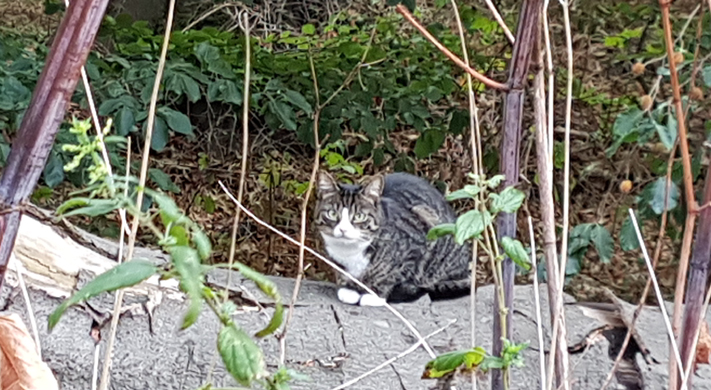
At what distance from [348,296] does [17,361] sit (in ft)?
4.29

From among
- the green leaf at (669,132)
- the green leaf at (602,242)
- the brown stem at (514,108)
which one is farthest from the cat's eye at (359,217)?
the brown stem at (514,108)

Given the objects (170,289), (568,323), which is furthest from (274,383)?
(568,323)

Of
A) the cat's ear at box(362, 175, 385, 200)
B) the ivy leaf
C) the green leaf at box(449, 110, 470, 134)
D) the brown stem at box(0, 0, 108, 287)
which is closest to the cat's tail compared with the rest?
the cat's ear at box(362, 175, 385, 200)

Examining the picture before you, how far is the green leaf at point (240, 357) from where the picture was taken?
69 cm

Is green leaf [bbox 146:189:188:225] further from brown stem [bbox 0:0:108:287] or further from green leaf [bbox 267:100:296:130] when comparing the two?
green leaf [bbox 267:100:296:130]

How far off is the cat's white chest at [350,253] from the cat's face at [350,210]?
0.04 feet

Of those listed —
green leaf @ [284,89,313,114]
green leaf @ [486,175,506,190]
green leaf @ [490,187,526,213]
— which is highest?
green leaf @ [284,89,313,114]

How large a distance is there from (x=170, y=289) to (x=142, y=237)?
186 cm

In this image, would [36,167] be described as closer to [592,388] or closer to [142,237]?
[592,388]

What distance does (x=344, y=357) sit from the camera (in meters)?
1.70

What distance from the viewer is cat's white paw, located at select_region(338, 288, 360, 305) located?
6.46ft

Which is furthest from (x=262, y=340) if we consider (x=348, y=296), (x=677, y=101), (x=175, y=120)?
(x=677, y=101)

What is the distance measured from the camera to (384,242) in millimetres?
2490

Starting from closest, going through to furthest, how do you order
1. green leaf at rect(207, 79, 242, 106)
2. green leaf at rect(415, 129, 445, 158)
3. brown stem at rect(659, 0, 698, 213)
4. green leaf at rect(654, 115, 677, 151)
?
brown stem at rect(659, 0, 698, 213)
green leaf at rect(654, 115, 677, 151)
green leaf at rect(207, 79, 242, 106)
green leaf at rect(415, 129, 445, 158)
